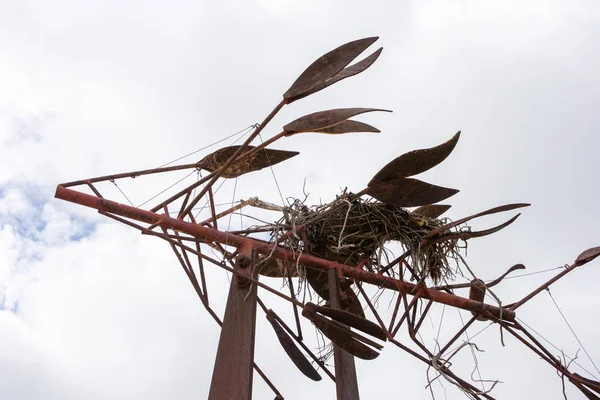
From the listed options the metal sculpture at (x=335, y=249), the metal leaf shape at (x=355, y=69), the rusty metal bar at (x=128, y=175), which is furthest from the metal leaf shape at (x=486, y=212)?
the rusty metal bar at (x=128, y=175)

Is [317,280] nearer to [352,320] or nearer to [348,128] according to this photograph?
[352,320]

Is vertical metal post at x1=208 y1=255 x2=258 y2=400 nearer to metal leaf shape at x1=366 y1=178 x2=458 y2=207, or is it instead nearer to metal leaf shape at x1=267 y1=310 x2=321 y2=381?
metal leaf shape at x1=267 y1=310 x2=321 y2=381

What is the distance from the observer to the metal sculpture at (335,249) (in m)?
3.42

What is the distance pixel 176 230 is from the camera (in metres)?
3.74

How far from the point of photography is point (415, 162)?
380 cm

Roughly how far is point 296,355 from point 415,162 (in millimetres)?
1523

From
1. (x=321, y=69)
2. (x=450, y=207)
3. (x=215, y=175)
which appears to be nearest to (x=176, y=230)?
(x=215, y=175)

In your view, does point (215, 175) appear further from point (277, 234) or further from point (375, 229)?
point (375, 229)

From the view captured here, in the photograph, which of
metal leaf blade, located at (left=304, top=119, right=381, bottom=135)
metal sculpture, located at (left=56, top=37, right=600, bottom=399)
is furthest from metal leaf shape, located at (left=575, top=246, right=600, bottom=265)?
metal leaf blade, located at (left=304, top=119, right=381, bottom=135)

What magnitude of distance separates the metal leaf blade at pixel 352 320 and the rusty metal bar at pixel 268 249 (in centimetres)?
56

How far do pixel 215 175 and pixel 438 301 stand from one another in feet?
5.68

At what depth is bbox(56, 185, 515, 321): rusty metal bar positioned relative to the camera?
3.62 m

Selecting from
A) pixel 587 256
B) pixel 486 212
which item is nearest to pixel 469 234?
pixel 486 212

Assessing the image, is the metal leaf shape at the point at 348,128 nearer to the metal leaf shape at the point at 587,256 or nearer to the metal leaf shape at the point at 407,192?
the metal leaf shape at the point at 407,192
